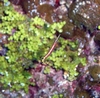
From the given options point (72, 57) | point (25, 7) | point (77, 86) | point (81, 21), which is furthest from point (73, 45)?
point (25, 7)

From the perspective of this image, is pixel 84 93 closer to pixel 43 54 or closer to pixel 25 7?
pixel 43 54

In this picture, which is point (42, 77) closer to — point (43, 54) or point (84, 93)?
point (43, 54)

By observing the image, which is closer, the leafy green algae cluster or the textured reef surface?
the leafy green algae cluster

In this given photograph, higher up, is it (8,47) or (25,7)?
(25,7)

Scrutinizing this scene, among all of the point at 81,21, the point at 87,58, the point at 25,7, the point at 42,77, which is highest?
the point at 25,7

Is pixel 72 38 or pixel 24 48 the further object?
pixel 72 38

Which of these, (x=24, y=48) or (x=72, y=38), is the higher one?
(x=72, y=38)

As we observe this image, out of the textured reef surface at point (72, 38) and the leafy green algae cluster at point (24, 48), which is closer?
the leafy green algae cluster at point (24, 48)

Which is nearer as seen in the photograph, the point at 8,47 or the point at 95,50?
the point at 8,47
